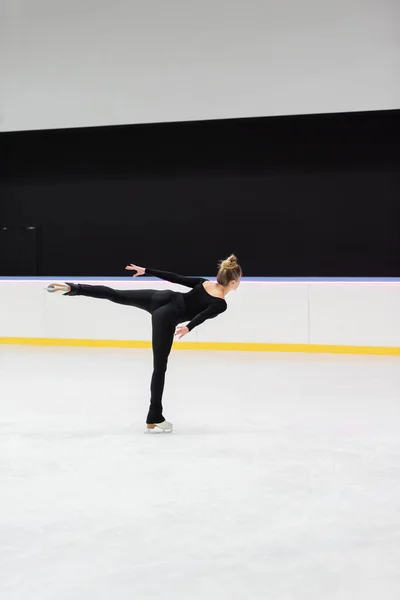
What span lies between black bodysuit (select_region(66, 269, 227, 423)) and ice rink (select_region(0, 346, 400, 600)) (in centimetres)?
34

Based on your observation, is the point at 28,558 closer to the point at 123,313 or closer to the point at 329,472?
the point at 329,472

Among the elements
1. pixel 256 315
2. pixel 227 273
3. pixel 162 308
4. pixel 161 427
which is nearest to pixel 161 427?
pixel 161 427

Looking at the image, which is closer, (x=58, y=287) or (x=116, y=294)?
(x=58, y=287)

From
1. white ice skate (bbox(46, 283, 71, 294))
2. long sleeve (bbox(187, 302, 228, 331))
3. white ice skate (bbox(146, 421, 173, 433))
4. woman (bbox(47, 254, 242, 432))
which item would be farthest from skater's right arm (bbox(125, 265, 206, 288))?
white ice skate (bbox(146, 421, 173, 433))

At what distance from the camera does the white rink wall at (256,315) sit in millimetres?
9445

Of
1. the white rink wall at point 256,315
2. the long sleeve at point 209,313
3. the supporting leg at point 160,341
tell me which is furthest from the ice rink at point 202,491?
the white rink wall at point 256,315

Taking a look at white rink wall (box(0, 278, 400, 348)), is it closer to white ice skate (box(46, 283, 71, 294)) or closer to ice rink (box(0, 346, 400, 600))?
ice rink (box(0, 346, 400, 600))

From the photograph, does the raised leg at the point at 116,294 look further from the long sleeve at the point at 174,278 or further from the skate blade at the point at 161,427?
the skate blade at the point at 161,427

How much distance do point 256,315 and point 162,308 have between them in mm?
4624

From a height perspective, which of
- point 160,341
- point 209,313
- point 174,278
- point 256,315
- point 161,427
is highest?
point 174,278

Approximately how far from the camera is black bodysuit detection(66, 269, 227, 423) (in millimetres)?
5188

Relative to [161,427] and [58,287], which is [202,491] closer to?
[161,427]

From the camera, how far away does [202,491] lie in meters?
3.89

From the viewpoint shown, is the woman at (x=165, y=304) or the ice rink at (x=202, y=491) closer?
the ice rink at (x=202, y=491)
